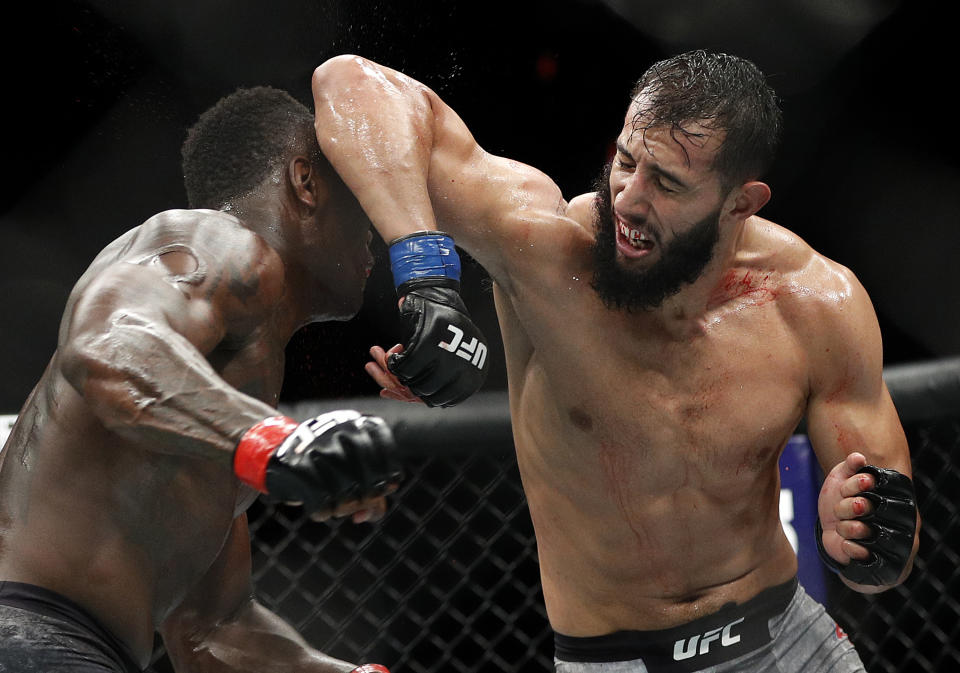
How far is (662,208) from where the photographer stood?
1.68 meters

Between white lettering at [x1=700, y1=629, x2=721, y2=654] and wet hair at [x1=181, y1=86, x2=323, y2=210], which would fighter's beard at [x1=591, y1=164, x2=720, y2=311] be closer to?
wet hair at [x1=181, y1=86, x2=323, y2=210]

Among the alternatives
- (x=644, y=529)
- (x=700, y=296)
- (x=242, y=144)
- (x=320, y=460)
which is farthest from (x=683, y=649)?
(x=242, y=144)

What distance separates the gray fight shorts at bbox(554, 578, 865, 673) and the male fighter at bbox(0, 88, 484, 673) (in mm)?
416

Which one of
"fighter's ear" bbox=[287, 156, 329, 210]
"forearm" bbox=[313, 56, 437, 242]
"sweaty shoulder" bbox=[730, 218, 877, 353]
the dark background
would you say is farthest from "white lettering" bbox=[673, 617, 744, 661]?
the dark background

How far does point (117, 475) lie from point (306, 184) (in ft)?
1.85

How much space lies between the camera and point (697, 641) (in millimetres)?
1833

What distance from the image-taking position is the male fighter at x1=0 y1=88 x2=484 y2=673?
45.2 inches

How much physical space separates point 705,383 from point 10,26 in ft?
9.16

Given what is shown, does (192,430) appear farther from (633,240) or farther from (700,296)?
(700,296)

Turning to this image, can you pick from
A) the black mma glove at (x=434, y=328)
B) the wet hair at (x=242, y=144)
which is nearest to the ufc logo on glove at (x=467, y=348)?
the black mma glove at (x=434, y=328)

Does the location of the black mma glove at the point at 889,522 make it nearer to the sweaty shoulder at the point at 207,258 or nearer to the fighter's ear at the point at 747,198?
the fighter's ear at the point at 747,198

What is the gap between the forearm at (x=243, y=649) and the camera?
5.74 feet

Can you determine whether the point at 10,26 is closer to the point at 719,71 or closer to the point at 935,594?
the point at 719,71

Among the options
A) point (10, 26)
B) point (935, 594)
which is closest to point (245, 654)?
point (935, 594)
